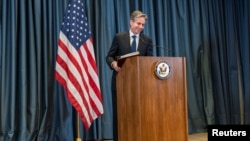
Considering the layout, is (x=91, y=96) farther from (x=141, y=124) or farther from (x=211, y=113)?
(x=211, y=113)

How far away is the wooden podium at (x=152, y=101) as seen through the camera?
2.40m

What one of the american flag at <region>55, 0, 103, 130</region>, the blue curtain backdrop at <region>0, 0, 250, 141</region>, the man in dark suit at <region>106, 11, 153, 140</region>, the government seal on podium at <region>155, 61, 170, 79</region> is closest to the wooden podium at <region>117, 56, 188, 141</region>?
the government seal on podium at <region>155, 61, 170, 79</region>

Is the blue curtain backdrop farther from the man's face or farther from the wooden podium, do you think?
the wooden podium

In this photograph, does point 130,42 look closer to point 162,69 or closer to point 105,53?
point 162,69

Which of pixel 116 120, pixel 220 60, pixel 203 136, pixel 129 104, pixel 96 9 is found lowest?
pixel 203 136

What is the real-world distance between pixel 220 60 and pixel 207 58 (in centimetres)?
20

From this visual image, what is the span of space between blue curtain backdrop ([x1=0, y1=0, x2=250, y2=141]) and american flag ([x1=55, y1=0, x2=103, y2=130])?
0.50m

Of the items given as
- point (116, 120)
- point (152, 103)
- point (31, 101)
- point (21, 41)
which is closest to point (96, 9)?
point (21, 41)

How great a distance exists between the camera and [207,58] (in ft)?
15.9

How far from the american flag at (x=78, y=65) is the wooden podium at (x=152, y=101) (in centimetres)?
76

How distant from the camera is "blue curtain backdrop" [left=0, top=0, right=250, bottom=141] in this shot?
355 centimetres

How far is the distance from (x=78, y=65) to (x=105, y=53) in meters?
0.86

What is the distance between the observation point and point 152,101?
243 cm

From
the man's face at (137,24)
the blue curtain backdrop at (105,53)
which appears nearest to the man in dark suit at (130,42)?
the man's face at (137,24)
